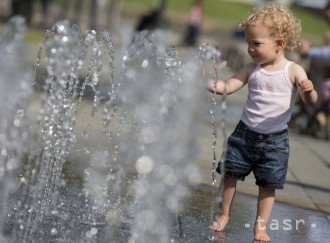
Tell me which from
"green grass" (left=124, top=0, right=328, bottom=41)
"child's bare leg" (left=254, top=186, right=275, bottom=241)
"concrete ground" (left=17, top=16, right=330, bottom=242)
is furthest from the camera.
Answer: "green grass" (left=124, top=0, right=328, bottom=41)

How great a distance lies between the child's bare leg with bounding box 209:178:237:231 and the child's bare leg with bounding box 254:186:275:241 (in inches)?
6.4

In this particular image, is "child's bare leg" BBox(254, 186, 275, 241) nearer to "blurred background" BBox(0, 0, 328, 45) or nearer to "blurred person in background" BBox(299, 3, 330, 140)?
"blurred person in background" BBox(299, 3, 330, 140)

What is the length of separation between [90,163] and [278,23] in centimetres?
235

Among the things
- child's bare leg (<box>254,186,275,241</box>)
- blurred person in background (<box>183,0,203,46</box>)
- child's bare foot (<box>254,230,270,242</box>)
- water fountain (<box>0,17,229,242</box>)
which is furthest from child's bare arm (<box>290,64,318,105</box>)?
blurred person in background (<box>183,0,203,46</box>)

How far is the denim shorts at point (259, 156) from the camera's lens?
5.83 m

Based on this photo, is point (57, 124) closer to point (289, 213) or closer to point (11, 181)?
point (11, 181)

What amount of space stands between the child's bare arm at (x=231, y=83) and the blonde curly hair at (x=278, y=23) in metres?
0.25

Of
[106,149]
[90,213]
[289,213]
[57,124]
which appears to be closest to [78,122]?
[106,149]

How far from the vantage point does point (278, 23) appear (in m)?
5.82

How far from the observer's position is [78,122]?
32.2ft

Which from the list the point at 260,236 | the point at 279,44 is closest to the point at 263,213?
the point at 260,236

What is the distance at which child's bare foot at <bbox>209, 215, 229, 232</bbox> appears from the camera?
19.3ft

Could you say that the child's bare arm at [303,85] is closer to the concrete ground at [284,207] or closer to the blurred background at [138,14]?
the concrete ground at [284,207]

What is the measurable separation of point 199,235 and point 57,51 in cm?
150
